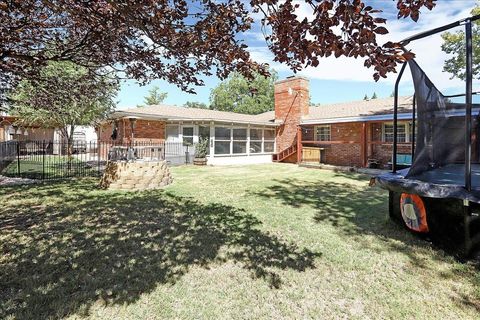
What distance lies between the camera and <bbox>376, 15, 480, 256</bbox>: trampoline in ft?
10.8

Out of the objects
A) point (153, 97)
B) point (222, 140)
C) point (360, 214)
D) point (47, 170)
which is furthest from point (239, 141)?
point (153, 97)

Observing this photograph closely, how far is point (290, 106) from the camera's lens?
1889 cm

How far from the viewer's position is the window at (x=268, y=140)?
1983 cm

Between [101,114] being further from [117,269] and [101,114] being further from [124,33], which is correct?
[117,269]

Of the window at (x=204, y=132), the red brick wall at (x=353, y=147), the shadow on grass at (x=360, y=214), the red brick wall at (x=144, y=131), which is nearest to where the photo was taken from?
the shadow on grass at (x=360, y=214)

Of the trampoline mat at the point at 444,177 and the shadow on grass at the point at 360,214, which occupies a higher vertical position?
the trampoline mat at the point at 444,177

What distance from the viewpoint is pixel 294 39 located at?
2197 mm

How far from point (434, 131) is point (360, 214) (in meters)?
2.19

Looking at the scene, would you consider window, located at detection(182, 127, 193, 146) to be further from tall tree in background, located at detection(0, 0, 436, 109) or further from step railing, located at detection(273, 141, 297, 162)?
tall tree in background, located at detection(0, 0, 436, 109)

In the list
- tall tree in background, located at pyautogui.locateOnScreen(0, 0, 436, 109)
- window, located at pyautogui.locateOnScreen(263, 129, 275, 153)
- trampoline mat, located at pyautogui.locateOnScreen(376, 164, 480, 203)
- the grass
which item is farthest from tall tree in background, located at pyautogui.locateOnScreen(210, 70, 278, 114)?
trampoline mat, located at pyautogui.locateOnScreen(376, 164, 480, 203)

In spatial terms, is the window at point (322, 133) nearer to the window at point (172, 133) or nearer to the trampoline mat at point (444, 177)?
the window at point (172, 133)

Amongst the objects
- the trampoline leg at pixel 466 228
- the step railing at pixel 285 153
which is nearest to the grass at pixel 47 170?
the step railing at pixel 285 153

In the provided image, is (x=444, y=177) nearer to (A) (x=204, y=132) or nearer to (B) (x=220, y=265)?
(B) (x=220, y=265)

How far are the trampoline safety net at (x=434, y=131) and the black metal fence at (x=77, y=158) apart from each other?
7.92 metres
